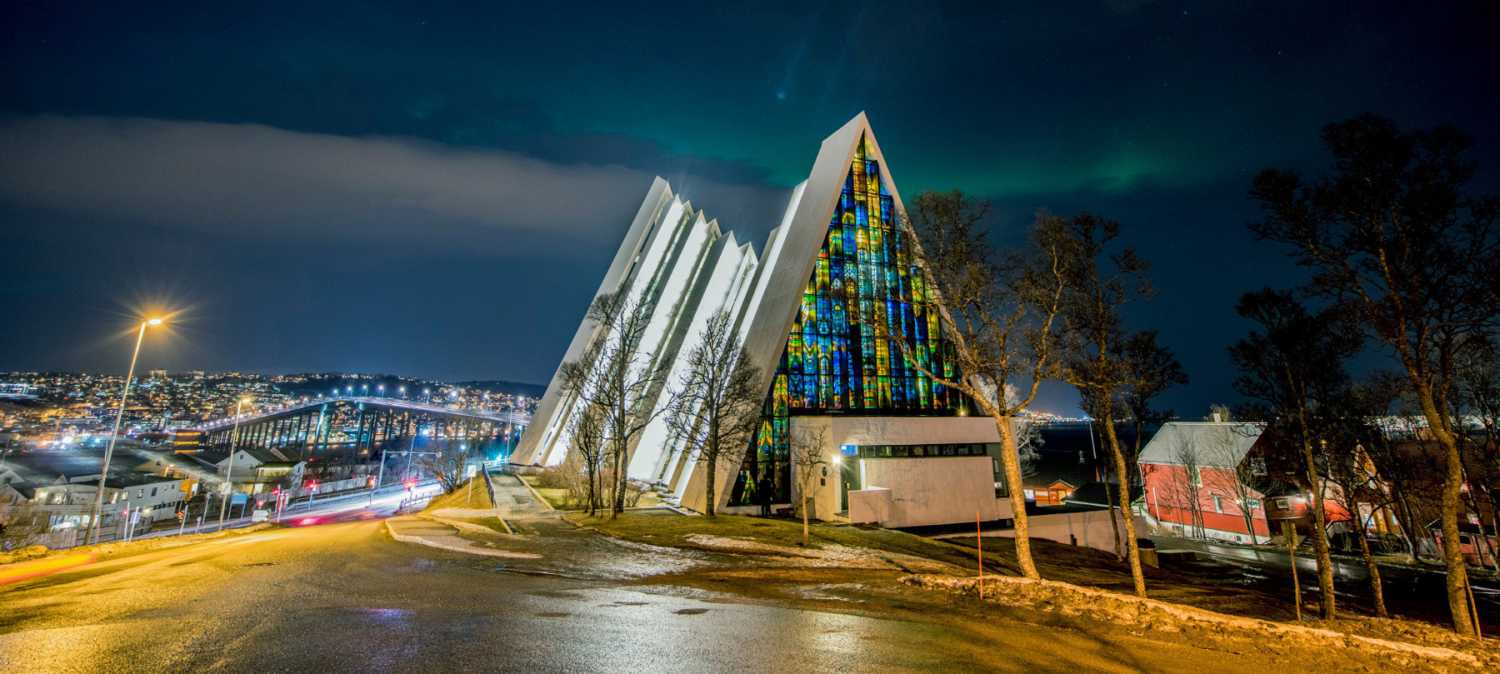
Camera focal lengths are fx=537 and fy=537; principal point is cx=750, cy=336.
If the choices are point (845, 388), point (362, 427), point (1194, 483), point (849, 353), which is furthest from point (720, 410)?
point (362, 427)

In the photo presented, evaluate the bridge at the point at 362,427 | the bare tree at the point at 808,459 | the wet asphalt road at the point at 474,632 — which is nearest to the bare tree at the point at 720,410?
the bare tree at the point at 808,459

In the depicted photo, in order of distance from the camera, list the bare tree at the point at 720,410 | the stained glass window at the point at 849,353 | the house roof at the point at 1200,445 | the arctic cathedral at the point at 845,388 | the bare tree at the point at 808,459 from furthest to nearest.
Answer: the house roof at the point at 1200,445 → the stained glass window at the point at 849,353 → the arctic cathedral at the point at 845,388 → the bare tree at the point at 808,459 → the bare tree at the point at 720,410

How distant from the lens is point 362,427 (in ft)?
414

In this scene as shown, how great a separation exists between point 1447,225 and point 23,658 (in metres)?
21.3

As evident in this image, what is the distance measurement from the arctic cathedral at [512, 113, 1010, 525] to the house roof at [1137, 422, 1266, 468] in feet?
63.9

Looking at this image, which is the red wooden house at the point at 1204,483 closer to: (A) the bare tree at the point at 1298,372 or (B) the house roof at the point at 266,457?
(A) the bare tree at the point at 1298,372

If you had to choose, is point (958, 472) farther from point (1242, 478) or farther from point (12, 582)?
point (12, 582)

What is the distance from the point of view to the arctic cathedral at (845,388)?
2484 centimetres

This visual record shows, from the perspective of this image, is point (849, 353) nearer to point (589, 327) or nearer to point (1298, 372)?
point (1298, 372)

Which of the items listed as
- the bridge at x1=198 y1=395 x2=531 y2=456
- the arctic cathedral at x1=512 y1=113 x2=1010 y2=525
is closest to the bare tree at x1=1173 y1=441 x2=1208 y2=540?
the arctic cathedral at x1=512 y1=113 x2=1010 y2=525

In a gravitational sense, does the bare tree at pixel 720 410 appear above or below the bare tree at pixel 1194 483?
above

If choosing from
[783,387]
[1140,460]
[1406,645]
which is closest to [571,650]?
[1406,645]

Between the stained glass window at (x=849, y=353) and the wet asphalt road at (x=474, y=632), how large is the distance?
17.5 m

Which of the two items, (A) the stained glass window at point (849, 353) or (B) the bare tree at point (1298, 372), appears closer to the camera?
(B) the bare tree at point (1298, 372)
